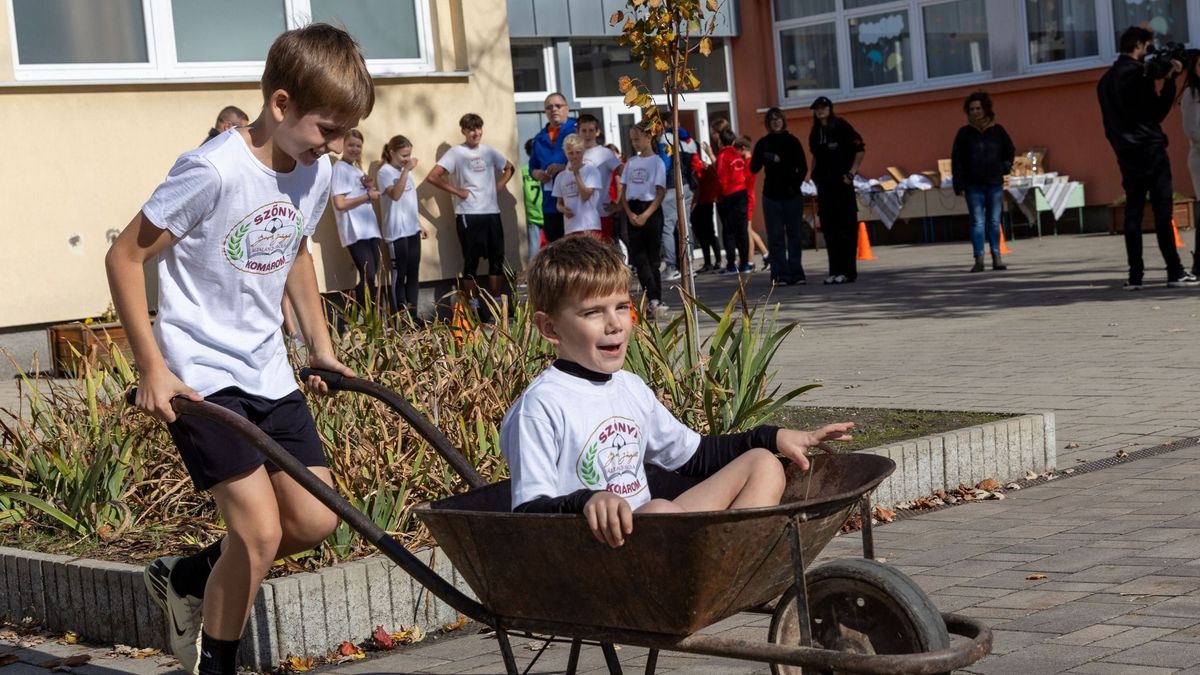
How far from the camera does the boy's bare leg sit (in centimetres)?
369

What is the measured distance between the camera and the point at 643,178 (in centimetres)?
1479

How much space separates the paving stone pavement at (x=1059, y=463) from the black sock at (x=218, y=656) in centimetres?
61

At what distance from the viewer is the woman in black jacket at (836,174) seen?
1669 cm

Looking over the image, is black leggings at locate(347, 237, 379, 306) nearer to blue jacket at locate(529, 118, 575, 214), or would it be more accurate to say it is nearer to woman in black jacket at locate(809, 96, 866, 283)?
blue jacket at locate(529, 118, 575, 214)

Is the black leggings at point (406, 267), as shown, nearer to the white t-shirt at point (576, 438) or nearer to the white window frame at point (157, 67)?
the white window frame at point (157, 67)

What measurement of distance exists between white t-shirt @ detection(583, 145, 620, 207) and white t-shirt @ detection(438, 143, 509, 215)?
34.7 inches

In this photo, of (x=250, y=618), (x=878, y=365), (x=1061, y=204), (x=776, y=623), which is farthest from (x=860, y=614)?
(x=1061, y=204)

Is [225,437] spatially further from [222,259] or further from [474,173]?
[474,173]

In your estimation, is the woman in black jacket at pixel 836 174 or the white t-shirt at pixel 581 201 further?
the woman in black jacket at pixel 836 174

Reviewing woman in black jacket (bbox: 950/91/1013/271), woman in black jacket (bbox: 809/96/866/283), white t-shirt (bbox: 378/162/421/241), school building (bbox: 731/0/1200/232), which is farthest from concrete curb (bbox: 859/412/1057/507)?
school building (bbox: 731/0/1200/232)

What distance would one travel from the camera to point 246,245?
4160 millimetres

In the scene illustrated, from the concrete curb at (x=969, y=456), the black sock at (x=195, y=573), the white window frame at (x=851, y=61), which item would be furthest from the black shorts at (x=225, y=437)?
the white window frame at (x=851, y=61)

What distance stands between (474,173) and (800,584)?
423 inches

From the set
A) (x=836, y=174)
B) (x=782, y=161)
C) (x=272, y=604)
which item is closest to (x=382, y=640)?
(x=272, y=604)
